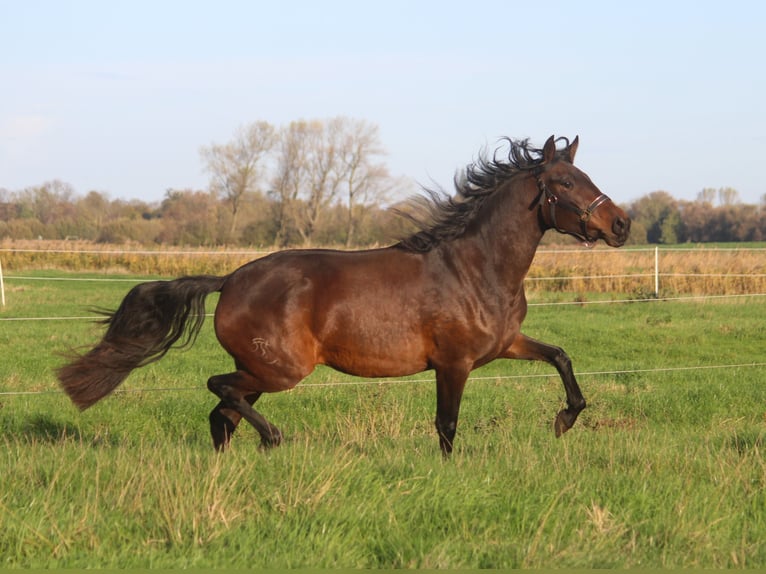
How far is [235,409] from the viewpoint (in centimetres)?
646

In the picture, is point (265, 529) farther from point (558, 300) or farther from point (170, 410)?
point (558, 300)

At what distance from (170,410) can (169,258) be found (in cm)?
2200

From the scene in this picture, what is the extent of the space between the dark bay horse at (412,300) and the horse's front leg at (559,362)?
0.03 m

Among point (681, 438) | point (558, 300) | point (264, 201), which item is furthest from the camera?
point (264, 201)

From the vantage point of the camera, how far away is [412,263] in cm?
654

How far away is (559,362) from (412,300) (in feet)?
4.15

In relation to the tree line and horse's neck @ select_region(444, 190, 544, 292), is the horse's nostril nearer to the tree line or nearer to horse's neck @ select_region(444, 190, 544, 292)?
horse's neck @ select_region(444, 190, 544, 292)

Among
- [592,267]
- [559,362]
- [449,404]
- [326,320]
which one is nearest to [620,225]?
[559,362]

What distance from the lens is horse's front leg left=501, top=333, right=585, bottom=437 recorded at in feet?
22.4

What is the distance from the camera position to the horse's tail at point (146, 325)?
688 centimetres

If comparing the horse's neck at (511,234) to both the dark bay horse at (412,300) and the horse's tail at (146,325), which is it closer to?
the dark bay horse at (412,300)

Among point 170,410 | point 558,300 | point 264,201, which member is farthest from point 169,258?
point 264,201

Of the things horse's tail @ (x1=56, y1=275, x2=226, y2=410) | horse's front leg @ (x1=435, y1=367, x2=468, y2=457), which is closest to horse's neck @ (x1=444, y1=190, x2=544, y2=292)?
horse's front leg @ (x1=435, y1=367, x2=468, y2=457)

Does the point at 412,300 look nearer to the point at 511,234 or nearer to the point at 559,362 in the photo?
the point at 511,234
